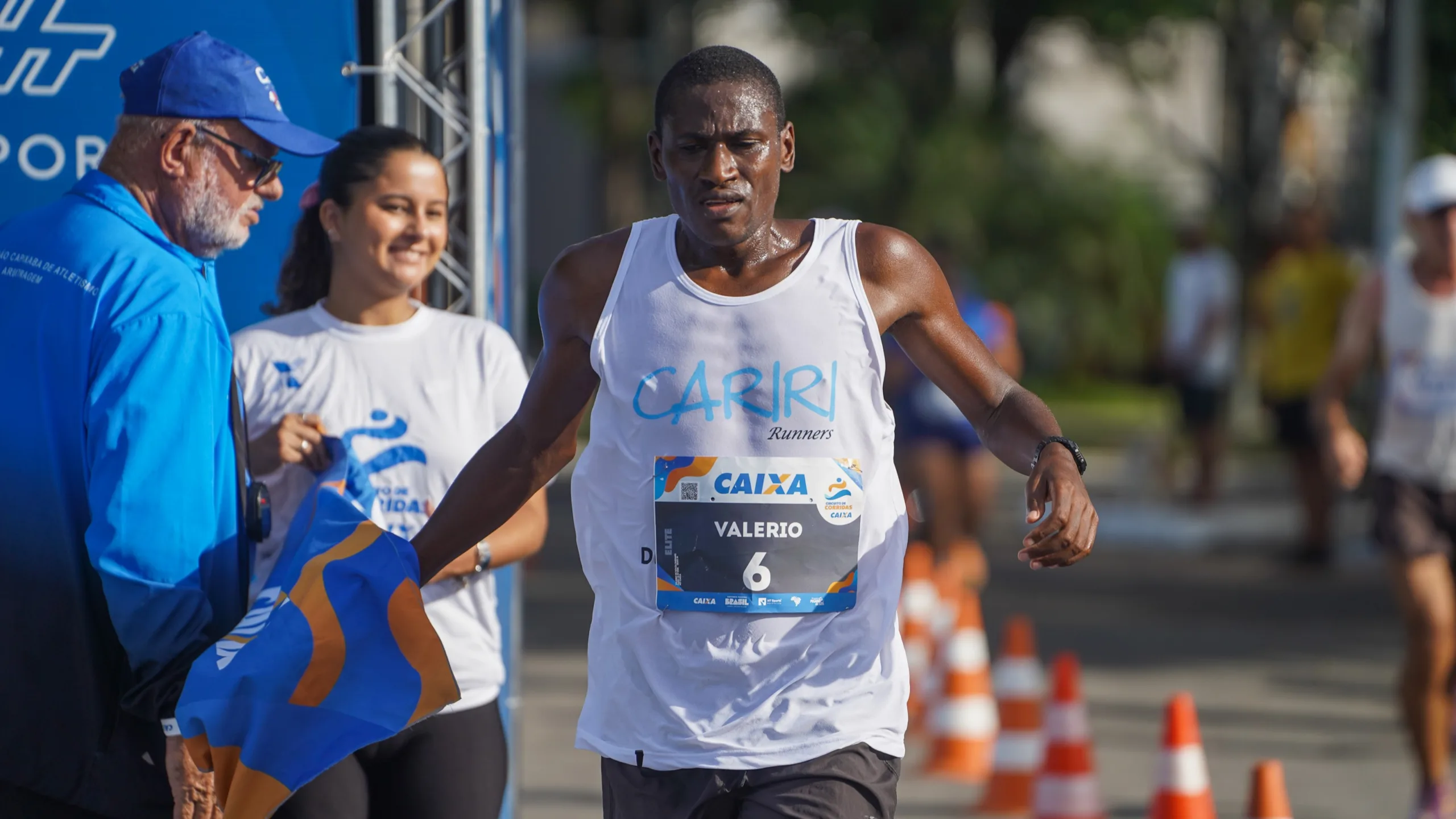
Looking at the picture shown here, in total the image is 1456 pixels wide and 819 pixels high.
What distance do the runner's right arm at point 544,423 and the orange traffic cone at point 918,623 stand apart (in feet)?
15.2

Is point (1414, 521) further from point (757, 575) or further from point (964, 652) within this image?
point (757, 575)

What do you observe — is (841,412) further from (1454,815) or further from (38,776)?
(1454,815)

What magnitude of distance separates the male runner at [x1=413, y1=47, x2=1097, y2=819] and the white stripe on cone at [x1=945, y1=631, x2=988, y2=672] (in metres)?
4.05

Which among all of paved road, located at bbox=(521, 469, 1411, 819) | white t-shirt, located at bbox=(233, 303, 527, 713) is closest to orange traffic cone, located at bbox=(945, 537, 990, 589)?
paved road, located at bbox=(521, 469, 1411, 819)

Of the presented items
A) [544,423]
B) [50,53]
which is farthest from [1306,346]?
[544,423]

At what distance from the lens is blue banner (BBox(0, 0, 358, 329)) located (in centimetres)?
468

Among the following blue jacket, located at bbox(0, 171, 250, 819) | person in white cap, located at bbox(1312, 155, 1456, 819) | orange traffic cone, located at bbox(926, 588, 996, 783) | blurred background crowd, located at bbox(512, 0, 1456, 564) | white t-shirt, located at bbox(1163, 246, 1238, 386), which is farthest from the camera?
blurred background crowd, located at bbox(512, 0, 1456, 564)

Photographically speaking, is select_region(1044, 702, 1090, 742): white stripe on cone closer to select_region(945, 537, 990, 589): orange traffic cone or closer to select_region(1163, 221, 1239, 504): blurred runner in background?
select_region(945, 537, 990, 589): orange traffic cone

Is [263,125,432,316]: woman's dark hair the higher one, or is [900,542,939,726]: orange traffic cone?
Answer: [263,125,432,316]: woman's dark hair

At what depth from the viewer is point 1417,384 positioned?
6.50 metres

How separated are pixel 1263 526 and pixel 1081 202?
40.8 feet

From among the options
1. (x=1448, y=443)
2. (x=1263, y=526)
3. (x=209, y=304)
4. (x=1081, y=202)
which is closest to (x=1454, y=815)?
(x=1448, y=443)

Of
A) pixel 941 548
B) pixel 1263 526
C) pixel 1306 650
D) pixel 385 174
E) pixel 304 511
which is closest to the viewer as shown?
pixel 304 511

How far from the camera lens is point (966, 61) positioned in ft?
99.2
